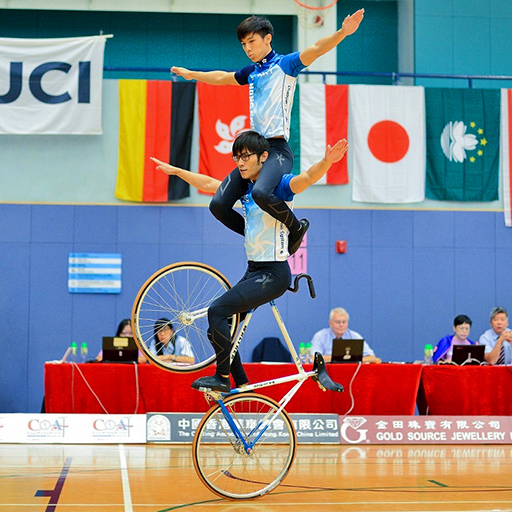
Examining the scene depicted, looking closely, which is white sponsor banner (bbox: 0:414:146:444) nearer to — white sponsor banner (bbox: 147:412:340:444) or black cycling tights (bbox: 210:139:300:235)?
white sponsor banner (bbox: 147:412:340:444)

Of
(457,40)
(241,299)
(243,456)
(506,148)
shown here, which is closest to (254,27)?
(241,299)

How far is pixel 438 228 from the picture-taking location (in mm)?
12008

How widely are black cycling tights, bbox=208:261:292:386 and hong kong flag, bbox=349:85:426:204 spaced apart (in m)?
6.83

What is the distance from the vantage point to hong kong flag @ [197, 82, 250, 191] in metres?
11.5

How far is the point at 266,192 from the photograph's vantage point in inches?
189

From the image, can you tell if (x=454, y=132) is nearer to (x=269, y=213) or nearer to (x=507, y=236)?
(x=507, y=236)

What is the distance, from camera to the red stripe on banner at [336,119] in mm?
11727

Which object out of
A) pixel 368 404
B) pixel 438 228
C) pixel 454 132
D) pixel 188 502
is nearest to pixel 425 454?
pixel 368 404

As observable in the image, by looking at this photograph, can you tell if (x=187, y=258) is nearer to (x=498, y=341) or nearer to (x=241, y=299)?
(x=498, y=341)

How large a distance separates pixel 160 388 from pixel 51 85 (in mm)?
4921

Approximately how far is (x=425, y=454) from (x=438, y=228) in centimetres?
485

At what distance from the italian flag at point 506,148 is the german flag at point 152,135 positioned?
4.69 metres

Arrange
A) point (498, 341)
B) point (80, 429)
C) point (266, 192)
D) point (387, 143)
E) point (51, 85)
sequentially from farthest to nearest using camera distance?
point (387, 143) < point (51, 85) < point (498, 341) < point (80, 429) < point (266, 192)

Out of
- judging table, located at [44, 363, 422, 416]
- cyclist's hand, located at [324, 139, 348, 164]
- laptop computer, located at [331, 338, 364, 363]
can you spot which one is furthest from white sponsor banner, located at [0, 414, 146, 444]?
cyclist's hand, located at [324, 139, 348, 164]
